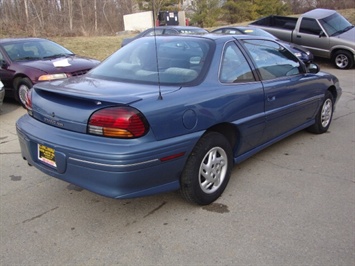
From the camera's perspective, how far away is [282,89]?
4012mm

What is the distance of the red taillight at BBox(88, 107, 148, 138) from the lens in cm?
256

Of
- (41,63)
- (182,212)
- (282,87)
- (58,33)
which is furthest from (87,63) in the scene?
(58,33)

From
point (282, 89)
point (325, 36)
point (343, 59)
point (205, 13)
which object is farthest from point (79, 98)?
point (205, 13)

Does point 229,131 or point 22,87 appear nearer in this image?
point 229,131

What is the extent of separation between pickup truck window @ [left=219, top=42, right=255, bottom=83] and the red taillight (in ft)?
3.54

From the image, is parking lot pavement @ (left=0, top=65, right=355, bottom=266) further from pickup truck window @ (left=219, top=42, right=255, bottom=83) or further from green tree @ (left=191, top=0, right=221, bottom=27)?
green tree @ (left=191, top=0, right=221, bottom=27)

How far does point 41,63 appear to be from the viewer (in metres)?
7.14

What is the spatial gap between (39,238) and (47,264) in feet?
1.18

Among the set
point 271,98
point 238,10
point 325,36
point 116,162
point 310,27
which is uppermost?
point 238,10

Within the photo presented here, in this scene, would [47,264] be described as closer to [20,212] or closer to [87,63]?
[20,212]

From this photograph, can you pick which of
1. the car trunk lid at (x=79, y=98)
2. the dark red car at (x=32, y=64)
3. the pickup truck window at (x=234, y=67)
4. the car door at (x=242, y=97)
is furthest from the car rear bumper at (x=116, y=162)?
the dark red car at (x=32, y=64)

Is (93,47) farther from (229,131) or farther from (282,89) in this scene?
(229,131)

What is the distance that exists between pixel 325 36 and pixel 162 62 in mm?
10330

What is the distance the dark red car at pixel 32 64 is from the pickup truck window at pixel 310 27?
834 centimetres
